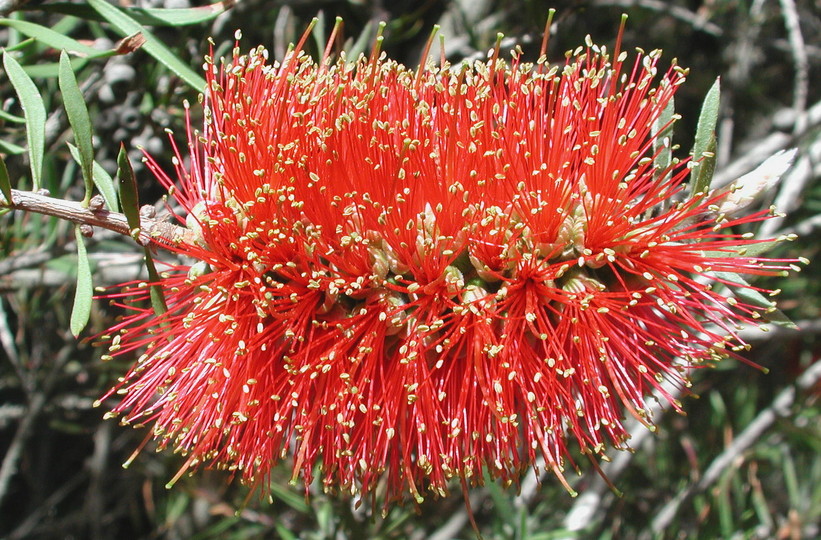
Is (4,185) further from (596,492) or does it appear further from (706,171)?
(596,492)

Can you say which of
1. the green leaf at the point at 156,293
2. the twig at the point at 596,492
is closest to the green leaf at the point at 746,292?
the twig at the point at 596,492

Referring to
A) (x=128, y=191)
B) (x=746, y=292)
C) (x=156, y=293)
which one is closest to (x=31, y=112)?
(x=128, y=191)

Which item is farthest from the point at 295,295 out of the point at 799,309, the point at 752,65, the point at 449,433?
the point at 752,65

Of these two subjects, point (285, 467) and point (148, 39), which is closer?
point (148, 39)

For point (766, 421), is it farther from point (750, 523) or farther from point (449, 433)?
point (449, 433)

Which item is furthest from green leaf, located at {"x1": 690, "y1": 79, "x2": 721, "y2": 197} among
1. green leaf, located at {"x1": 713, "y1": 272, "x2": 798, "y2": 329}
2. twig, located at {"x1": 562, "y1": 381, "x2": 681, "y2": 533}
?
twig, located at {"x1": 562, "y1": 381, "x2": 681, "y2": 533}

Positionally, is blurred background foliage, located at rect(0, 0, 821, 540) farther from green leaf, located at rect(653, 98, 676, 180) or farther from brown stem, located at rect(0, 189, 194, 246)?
green leaf, located at rect(653, 98, 676, 180)

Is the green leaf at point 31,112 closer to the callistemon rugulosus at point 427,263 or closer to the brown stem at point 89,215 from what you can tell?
the brown stem at point 89,215
